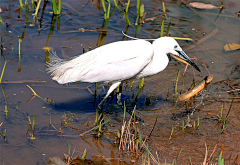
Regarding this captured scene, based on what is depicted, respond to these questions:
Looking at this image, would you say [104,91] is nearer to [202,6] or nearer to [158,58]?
[158,58]

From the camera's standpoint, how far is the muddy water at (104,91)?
4789 mm

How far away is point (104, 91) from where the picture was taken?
241 inches

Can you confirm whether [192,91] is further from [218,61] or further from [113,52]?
[218,61]

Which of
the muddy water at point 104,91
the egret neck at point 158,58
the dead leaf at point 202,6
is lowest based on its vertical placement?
the muddy water at point 104,91

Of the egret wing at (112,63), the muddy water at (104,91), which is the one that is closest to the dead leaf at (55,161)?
the muddy water at (104,91)

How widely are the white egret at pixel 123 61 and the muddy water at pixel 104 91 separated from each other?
60 cm

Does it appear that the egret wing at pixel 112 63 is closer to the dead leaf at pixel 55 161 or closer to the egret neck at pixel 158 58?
the egret neck at pixel 158 58

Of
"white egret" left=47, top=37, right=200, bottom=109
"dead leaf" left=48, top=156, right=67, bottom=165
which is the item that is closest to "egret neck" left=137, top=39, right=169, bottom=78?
"white egret" left=47, top=37, right=200, bottom=109

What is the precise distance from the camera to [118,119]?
550cm

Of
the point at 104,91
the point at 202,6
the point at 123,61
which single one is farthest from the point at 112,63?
the point at 202,6

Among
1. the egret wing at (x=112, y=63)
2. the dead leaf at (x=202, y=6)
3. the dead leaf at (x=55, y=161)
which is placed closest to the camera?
the dead leaf at (x=55, y=161)

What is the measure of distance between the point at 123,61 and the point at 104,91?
3.87 feet

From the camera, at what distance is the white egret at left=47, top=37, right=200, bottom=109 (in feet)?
16.5

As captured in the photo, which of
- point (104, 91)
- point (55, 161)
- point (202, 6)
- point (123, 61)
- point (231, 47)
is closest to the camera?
point (55, 161)
